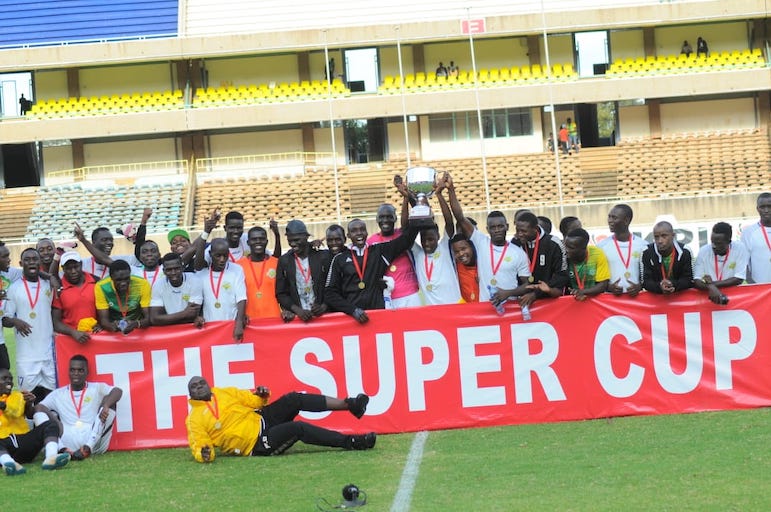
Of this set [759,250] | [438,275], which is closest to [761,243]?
[759,250]

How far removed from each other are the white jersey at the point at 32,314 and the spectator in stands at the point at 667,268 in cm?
568

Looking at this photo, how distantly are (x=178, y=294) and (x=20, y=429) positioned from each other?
188cm

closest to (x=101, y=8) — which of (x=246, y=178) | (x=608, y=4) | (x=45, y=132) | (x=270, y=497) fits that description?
(x=45, y=132)

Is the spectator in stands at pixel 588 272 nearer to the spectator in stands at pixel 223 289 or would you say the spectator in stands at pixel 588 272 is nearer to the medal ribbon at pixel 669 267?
the medal ribbon at pixel 669 267

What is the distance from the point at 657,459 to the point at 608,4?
3666 centimetres

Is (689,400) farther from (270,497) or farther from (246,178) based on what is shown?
(246,178)

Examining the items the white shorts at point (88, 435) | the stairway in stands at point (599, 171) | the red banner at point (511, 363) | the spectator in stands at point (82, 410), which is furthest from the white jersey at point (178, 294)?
the stairway in stands at point (599, 171)

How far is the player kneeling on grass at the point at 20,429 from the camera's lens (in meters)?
10.1

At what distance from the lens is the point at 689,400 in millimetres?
10852

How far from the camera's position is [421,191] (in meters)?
10.9

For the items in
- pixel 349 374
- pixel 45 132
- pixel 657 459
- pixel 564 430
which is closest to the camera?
pixel 657 459

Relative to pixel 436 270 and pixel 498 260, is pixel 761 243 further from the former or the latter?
pixel 436 270

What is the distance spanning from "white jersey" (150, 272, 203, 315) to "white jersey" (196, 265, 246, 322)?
0.07m

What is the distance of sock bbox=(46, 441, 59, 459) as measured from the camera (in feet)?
32.1
